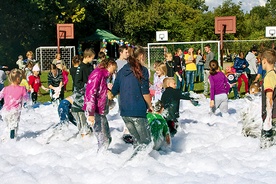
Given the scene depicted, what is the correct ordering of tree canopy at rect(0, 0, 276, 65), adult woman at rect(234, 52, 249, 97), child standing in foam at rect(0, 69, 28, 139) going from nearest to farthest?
child standing in foam at rect(0, 69, 28, 139), adult woman at rect(234, 52, 249, 97), tree canopy at rect(0, 0, 276, 65)

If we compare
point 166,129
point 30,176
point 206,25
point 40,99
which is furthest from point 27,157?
point 206,25

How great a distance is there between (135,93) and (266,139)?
240 centimetres

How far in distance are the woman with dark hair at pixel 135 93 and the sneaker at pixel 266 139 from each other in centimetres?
202

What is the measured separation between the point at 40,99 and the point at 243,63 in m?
7.13

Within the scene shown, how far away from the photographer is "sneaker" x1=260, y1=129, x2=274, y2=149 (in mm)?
7871

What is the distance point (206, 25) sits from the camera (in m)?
51.2

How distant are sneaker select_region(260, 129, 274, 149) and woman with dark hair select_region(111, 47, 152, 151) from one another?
6.62ft

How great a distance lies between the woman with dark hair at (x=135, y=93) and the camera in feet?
22.8

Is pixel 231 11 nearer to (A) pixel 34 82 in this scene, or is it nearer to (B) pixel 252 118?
(A) pixel 34 82

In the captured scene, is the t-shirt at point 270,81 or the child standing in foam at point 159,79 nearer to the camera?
the t-shirt at point 270,81

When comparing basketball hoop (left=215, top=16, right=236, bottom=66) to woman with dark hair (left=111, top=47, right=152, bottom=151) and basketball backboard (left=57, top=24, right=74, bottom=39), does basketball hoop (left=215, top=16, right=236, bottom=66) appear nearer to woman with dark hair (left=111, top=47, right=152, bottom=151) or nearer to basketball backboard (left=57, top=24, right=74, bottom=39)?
basketball backboard (left=57, top=24, right=74, bottom=39)

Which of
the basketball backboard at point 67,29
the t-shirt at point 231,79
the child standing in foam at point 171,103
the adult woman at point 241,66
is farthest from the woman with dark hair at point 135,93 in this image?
the basketball backboard at point 67,29

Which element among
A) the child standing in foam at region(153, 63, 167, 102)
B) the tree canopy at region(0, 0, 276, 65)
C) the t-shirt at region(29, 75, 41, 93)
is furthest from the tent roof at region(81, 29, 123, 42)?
the child standing in foam at region(153, 63, 167, 102)

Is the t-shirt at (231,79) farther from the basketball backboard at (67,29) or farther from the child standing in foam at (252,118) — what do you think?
the basketball backboard at (67,29)
